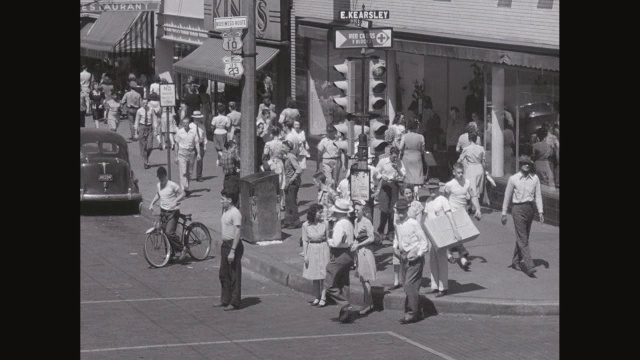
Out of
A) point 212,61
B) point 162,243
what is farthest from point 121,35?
point 162,243

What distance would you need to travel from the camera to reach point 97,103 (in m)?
38.7

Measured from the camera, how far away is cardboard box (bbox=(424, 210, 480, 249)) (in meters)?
16.3

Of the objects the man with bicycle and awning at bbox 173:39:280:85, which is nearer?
the man with bicycle

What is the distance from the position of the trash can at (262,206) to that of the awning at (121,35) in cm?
2360

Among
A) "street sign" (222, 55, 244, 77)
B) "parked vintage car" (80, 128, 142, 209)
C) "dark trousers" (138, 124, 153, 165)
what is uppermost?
"street sign" (222, 55, 244, 77)

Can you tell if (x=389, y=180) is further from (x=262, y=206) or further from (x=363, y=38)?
(x=363, y=38)

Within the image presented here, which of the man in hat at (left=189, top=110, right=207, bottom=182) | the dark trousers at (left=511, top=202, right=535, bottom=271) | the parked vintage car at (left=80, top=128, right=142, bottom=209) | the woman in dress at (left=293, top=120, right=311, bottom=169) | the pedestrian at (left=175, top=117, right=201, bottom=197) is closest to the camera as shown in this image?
the dark trousers at (left=511, top=202, right=535, bottom=271)

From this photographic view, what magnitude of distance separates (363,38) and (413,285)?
429 cm

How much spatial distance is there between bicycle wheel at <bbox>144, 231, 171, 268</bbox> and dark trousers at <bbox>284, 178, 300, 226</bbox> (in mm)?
3499

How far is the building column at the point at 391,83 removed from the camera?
92.4ft

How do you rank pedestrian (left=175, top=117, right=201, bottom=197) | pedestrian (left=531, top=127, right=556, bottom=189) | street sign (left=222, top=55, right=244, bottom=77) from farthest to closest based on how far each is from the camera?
1. pedestrian (left=175, top=117, right=201, bottom=197)
2. street sign (left=222, top=55, right=244, bottom=77)
3. pedestrian (left=531, top=127, right=556, bottom=189)

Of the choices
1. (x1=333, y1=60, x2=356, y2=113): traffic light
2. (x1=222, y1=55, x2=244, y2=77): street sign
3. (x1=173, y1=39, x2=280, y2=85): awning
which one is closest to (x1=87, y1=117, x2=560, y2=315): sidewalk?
(x1=333, y1=60, x2=356, y2=113): traffic light

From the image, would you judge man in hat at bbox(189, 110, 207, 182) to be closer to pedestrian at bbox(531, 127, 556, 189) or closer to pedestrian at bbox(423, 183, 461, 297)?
pedestrian at bbox(531, 127, 556, 189)
